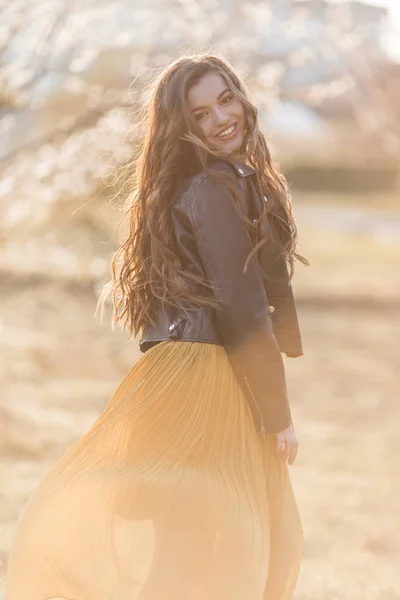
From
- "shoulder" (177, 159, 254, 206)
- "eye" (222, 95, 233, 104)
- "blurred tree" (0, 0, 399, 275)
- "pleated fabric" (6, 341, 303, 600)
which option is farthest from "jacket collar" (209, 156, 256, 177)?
"blurred tree" (0, 0, 399, 275)

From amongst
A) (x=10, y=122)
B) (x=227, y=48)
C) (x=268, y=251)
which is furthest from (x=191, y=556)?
(x=227, y=48)

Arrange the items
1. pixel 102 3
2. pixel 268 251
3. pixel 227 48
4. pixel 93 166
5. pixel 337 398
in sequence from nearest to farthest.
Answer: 1. pixel 268 251
2. pixel 93 166
3. pixel 102 3
4. pixel 227 48
5. pixel 337 398

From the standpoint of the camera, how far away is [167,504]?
6.75 ft

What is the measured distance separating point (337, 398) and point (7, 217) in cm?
442

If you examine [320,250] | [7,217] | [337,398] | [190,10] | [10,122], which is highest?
[190,10]

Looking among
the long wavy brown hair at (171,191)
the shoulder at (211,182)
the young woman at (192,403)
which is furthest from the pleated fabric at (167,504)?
the shoulder at (211,182)

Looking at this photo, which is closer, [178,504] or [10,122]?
[178,504]

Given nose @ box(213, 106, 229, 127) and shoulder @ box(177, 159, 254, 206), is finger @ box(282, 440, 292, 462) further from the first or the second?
nose @ box(213, 106, 229, 127)

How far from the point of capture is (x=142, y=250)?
2.35m

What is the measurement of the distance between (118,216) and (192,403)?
336cm

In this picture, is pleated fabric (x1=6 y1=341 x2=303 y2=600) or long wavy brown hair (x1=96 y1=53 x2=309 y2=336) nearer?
pleated fabric (x1=6 y1=341 x2=303 y2=600)

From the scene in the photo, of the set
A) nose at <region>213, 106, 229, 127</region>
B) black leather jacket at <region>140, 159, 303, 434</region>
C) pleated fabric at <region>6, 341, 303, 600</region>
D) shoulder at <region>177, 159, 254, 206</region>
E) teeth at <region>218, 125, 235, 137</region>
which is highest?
nose at <region>213, 106, 229, 127</region>

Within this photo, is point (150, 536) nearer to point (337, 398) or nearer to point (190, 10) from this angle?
point (190, 10)

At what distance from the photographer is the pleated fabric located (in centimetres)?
203
